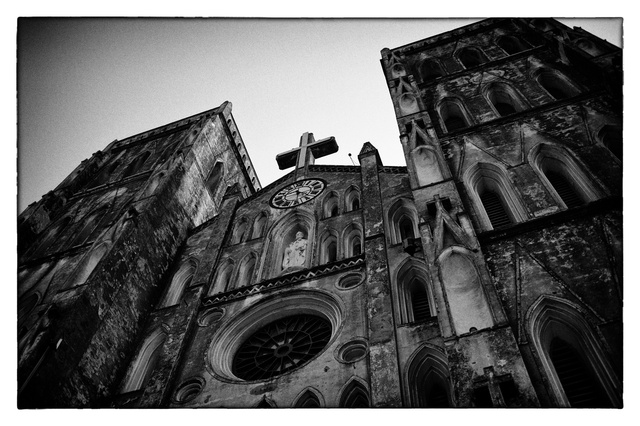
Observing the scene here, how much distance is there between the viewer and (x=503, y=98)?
579 inches

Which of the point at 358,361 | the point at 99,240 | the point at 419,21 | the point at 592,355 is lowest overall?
the point at 592,355

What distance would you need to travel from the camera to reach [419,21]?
27.1 ft

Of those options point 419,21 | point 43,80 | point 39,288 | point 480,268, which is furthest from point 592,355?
point 39,288

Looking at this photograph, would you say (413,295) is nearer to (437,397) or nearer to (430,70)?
(437,397)

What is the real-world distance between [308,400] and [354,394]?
0.78 m

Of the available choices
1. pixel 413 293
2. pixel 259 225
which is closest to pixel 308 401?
pixel 413 293

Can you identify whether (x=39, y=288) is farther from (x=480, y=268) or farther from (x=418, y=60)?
(x=418, y=60)

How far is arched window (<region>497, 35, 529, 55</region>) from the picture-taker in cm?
1666

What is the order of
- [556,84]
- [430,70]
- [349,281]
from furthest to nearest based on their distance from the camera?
[430,70], [556,84], [349,281]

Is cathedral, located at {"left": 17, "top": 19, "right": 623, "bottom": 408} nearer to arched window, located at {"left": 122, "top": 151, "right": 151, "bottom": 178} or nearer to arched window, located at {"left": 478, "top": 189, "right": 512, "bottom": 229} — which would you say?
arched window, located at {"left": 478, "top": 189, "right": 512, "bottom": 229}

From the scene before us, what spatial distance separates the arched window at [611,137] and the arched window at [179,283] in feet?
31.3

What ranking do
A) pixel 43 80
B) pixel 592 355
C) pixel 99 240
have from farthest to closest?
1. pixel 99 240
2. pixel 43 80
3. pixel 592 355

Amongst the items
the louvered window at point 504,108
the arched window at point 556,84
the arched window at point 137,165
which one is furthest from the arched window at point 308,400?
the arched window at point 137,165
